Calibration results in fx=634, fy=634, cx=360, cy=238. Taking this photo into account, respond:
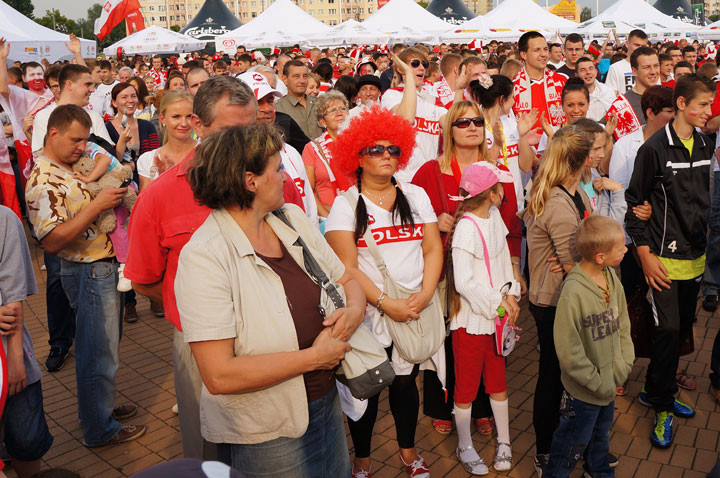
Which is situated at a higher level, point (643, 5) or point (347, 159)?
point (643, 5)

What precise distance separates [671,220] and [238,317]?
3.12 meters

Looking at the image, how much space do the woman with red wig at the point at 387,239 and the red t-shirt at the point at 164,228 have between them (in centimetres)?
100

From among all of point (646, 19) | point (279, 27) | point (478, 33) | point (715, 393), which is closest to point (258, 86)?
point (715, 393)

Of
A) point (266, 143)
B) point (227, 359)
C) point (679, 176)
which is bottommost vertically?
point (227, 359)

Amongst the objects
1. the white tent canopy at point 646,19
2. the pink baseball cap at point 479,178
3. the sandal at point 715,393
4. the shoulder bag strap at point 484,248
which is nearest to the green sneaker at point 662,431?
the sandal at point 715,393

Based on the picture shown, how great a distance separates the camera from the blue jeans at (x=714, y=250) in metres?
6.12

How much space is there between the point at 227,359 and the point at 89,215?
218 centimetres

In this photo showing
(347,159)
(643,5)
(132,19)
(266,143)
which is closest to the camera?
(266,143)

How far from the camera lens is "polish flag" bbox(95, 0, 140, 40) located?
2323 cm

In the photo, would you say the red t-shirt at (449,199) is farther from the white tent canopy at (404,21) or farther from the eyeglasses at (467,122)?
the white tent canopy at (404,21)

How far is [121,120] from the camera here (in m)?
7.32

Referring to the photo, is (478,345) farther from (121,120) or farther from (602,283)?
(121,120)

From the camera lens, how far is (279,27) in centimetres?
2986

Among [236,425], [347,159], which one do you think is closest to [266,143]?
[236,425]
